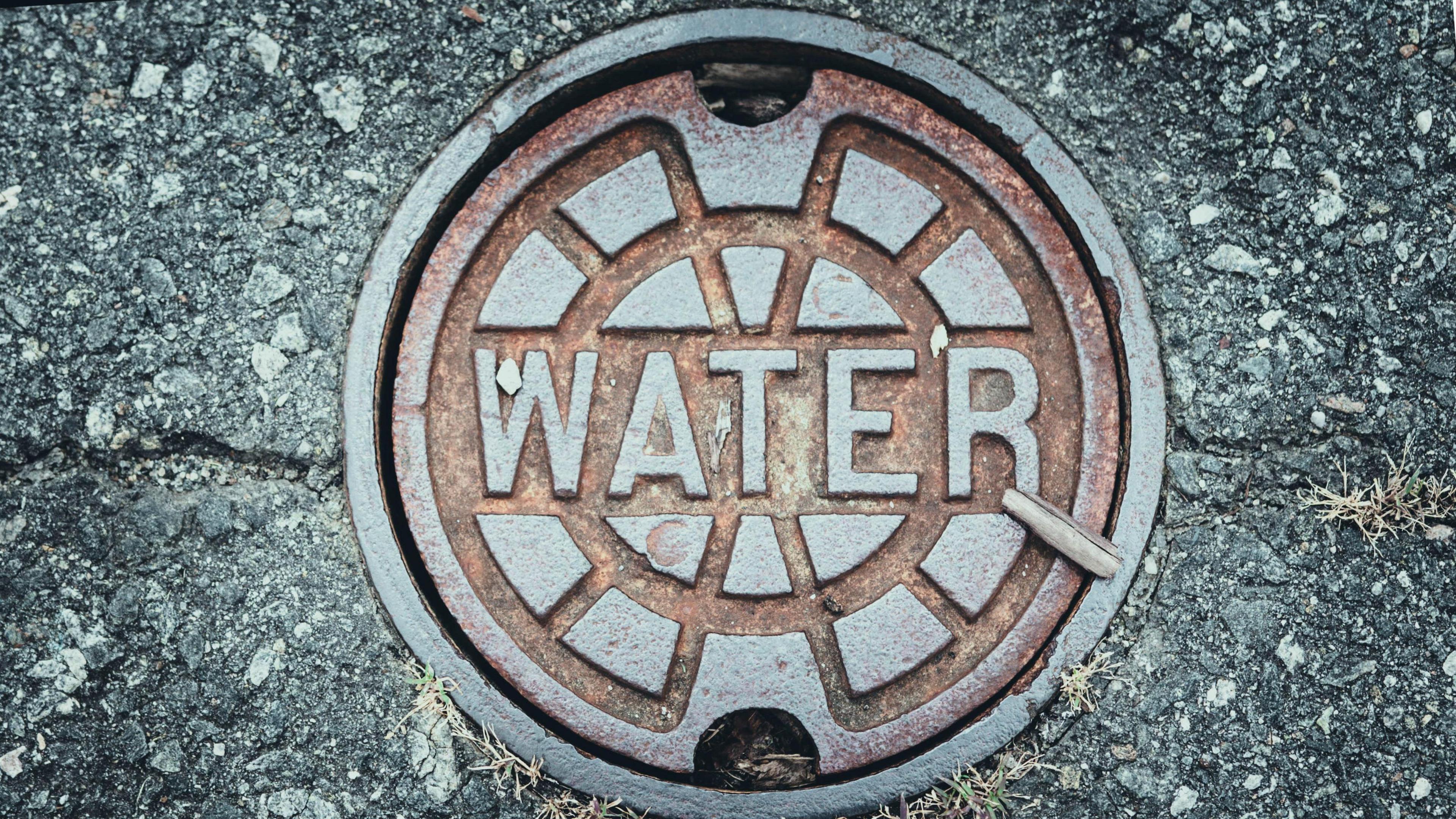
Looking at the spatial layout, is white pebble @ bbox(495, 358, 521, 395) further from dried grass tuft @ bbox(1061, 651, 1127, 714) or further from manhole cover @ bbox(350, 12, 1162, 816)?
dried grass tuft @ bbox(1061, 651, 1127, 714)

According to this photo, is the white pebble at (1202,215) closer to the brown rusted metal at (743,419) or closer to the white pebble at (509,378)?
the brown rusted metal at (743,419)

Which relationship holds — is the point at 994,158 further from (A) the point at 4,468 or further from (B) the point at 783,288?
(A) the point at 4,468

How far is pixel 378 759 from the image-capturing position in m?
1.74

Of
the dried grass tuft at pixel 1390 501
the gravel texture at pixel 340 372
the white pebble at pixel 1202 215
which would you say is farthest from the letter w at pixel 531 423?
the dried grass tuft at pixel 1390 501

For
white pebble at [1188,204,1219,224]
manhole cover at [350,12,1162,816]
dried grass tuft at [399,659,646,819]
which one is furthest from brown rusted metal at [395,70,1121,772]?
white pebble at [1188,204,1219,224]

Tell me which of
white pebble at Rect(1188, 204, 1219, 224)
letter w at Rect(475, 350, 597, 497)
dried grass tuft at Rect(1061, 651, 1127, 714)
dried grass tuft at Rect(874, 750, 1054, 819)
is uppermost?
white pebble at Rect(1188, 204, 1219, 224)

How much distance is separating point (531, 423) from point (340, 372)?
37cm

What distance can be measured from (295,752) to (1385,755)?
198 cm

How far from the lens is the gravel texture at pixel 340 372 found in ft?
5.71

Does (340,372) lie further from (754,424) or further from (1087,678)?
(1087,678)

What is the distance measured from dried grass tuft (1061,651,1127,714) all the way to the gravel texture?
2cm

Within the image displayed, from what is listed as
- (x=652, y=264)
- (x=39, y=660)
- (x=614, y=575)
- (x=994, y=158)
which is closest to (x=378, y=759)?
(x=614, y=575)

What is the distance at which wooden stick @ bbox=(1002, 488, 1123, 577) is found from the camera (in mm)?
1710

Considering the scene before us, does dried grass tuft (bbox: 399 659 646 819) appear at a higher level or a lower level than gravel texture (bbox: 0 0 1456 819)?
lower
